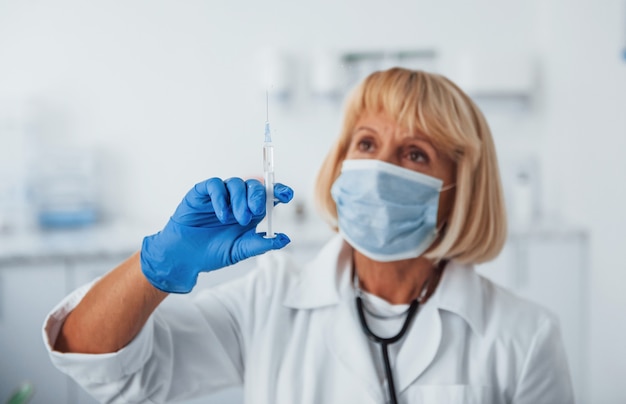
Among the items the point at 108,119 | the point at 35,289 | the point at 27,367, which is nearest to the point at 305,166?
the point at 108,119

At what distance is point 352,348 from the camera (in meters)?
1.01

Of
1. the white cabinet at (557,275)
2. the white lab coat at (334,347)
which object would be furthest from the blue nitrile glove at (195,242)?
the white cabinet at (557,275)

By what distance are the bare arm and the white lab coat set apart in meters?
0.09

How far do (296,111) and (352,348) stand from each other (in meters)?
1.64

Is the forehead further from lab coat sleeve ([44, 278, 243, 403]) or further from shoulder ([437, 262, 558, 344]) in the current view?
lab coat sleeve ([44, 278, 243, 403])

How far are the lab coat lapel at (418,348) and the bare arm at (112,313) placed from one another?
419 millimetres

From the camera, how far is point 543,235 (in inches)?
87.9

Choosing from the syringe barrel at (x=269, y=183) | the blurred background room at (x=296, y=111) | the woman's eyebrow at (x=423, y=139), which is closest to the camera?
the syringe barrel at (x=269, y=183)

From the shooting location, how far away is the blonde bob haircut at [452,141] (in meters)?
1.07

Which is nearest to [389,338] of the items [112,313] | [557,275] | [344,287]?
[344,287]

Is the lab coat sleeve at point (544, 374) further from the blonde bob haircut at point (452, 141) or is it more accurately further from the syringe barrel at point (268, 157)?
the syringe barrel at point (268, 157)

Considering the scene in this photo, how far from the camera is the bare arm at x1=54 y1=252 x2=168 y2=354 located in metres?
0.85

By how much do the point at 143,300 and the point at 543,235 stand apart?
1773 millimetres

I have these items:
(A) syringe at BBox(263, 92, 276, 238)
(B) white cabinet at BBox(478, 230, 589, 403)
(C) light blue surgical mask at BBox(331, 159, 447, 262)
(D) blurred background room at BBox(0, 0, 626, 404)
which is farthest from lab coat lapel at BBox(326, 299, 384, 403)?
(B) white cabinet at BBox(478, 230, 589, 403)
